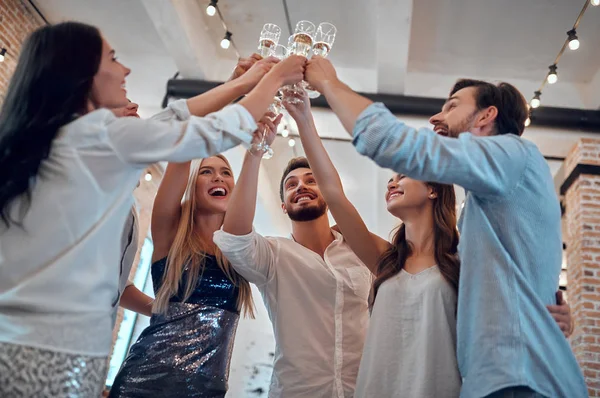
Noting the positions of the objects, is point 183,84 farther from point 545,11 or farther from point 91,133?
point 91,133

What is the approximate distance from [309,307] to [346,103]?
848 millimetres

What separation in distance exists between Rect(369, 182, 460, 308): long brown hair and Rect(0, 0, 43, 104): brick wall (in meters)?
3.85

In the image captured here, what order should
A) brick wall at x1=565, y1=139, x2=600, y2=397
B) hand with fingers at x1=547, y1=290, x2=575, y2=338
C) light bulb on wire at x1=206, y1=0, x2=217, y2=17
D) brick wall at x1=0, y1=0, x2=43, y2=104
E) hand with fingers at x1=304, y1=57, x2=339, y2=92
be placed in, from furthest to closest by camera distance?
brick wall at x1=0, y1=0, x2=43, y2=104, brick wall at x1=565, y1=139, x2=600, y2=397, light bulb on wire at x1=206, y1=0, x2=217, y2=17, hand with fingers at x1=304, y1=57, x2=339, y2=92, hand with fingers at x1=547, y1=290, x2=575, y2=338

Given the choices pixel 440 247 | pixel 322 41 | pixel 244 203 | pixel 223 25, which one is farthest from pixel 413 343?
pixel 223 25

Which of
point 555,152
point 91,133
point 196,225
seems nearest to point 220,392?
point 196,225

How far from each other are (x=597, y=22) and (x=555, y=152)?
1288 millimetres

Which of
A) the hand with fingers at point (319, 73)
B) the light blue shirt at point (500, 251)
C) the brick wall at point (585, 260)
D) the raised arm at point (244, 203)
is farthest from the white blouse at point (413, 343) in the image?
the brick wall at point (585, 260)

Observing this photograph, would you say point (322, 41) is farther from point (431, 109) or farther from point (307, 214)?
point (431, 109)

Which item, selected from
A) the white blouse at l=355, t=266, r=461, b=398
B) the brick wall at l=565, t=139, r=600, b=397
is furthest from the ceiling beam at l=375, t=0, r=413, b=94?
the white blouse at l=355, t=266, r=461, b=398

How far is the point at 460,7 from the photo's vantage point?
4438mm

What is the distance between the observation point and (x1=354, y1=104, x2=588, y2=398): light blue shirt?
4.22ft

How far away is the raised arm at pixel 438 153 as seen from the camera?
1312 mm

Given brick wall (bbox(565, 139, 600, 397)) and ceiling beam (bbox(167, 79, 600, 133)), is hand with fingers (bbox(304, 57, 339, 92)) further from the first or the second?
brick wall (bbox(565, 139, 600, 397))

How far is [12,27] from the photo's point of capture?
4.86 m
